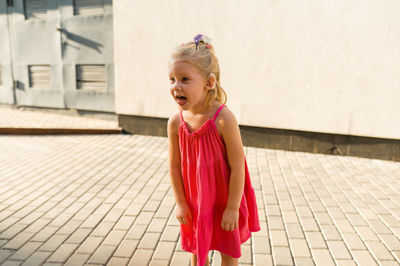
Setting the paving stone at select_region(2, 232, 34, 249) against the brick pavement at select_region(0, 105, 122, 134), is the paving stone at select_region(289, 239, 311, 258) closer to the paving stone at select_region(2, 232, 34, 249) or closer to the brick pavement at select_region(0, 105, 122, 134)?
the paving stone at select_region(2, 232, 34, 249)

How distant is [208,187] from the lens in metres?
1.87

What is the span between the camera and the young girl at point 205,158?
1.71 meters

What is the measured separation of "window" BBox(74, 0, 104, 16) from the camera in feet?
30.2

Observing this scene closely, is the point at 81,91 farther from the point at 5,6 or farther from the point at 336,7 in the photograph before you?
the point at 336,7

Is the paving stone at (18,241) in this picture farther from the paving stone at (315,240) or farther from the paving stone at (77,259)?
the paving stone at (315,240)

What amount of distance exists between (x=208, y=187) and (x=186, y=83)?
635 millimetres

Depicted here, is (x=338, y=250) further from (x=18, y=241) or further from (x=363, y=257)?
(x=18, y=241)

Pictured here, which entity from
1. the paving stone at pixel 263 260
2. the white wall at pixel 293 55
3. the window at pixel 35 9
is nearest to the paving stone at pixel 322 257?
the paving stone at pixel 263 260

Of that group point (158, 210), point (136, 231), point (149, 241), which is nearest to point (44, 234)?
point (136, 231)

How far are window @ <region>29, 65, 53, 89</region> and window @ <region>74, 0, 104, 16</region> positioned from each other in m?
2.26

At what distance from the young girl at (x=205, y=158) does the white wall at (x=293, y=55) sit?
15.0 feet

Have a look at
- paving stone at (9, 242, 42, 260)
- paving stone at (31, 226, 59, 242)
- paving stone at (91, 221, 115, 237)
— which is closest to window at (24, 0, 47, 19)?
paving stone at (31, 226, 59, 242)

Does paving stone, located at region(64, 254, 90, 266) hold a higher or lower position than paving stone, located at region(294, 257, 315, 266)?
higher

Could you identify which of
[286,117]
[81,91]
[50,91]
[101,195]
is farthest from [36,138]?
[286,117]
